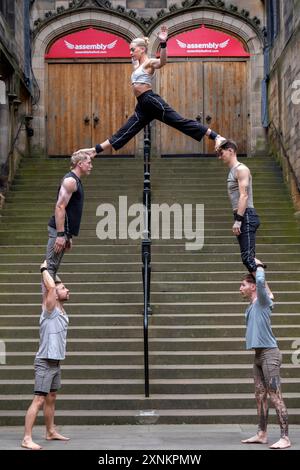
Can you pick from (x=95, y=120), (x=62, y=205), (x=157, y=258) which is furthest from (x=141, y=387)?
(x=95, y=120)

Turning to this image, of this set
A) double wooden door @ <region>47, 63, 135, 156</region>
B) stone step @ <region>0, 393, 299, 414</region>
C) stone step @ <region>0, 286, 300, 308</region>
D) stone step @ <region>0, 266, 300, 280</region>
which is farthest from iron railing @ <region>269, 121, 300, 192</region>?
stone step @ <region>0, 393, 299, 414</region>

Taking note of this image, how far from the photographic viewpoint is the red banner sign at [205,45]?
1903 cm

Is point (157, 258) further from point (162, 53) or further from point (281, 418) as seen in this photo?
point (281, 418)

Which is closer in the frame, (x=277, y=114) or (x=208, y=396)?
(x=208, y=396)

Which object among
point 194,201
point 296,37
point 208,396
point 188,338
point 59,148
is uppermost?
point 296,37

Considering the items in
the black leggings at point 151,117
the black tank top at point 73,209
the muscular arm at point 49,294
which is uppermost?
the black leggings at point 151,117

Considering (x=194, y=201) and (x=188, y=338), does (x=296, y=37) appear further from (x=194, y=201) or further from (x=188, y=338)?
(x=188, y=338)

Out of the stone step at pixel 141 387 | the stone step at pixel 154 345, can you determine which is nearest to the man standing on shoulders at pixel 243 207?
the stone step at pixel 141 387

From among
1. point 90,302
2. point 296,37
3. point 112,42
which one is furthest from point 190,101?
point 90,302

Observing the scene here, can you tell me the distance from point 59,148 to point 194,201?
5.50 m

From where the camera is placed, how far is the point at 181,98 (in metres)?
19.0

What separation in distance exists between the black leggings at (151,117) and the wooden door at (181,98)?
1175cm

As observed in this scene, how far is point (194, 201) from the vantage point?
1474cm

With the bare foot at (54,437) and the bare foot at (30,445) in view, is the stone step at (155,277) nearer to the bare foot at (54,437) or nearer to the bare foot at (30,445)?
the bare foot at (54,437)
